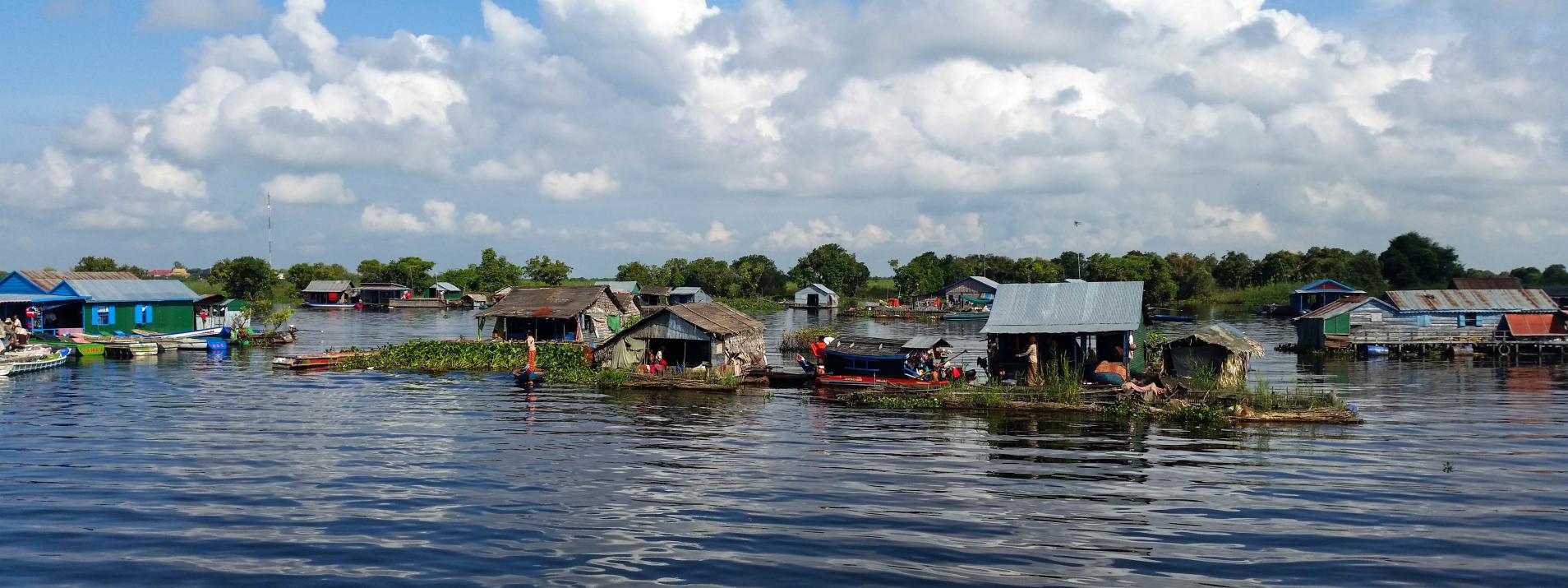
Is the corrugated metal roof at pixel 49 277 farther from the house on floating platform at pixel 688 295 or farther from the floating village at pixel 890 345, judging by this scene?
the house on floating platform at pixel 688 295

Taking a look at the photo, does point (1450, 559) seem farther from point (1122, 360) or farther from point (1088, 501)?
point (1122, 360)

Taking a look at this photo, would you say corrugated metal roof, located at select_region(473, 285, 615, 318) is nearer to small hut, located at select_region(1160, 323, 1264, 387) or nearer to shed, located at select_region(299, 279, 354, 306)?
small hut, located at select_region(1160, 323, 1264, 387)

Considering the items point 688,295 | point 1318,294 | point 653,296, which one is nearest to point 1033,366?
point 1318,294

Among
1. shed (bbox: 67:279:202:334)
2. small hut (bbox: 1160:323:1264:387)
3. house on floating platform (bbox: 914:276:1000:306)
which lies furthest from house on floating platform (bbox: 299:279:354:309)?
small hut (bbox: 1160:323:1264:387)

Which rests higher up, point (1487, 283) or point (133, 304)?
point (1487, 283)

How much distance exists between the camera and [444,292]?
4552 inches

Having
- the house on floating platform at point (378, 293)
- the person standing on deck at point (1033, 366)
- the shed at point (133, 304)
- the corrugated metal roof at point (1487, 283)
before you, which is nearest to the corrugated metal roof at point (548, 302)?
the shed at point (133, 304)

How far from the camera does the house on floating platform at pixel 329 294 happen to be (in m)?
105

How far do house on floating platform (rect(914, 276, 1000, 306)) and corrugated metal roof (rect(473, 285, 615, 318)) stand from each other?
53.7 meters

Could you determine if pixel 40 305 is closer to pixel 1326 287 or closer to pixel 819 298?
pixel 819 298

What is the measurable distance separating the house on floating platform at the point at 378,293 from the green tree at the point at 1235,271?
9334cm

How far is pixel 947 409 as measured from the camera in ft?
95.8

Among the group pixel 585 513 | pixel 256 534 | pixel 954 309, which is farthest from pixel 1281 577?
pixel 954 309

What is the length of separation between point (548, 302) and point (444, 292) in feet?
249
